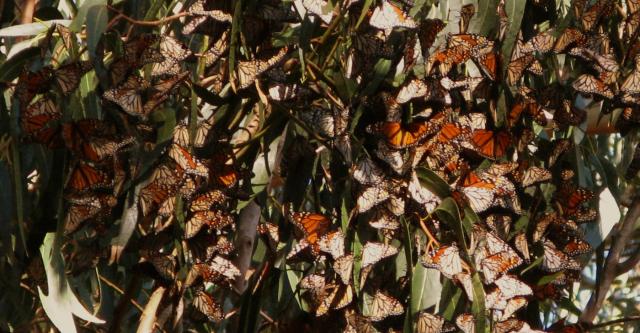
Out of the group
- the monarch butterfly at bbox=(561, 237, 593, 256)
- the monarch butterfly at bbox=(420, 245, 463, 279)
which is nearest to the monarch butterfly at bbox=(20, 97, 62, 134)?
the monarch butterfly at bbox=(420, 245, 463, 279)

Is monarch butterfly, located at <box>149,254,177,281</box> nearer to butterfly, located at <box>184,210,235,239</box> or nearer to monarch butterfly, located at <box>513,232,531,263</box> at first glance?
butterfly, located at <box>184,210,235,239</box>

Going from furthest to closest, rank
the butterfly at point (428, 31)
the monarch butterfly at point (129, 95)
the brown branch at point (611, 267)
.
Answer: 1. the brown branch at point (611, 267)
2. the butterfly at point (428, 31)
3. the monarch butterfly at point (129, 95)

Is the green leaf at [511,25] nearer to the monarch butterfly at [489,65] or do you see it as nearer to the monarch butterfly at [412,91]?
the monarch butterfly at [489,65]

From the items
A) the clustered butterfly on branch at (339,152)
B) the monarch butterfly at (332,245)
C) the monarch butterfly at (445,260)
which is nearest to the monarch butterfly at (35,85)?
the clustered butterfly on branch at (339,152)

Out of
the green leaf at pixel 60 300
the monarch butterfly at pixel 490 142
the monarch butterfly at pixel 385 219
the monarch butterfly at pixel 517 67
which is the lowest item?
the green leaf at pixel 60 300

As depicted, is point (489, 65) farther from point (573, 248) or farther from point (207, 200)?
point (207, 200)

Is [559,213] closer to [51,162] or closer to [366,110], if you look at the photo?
[366,110]
